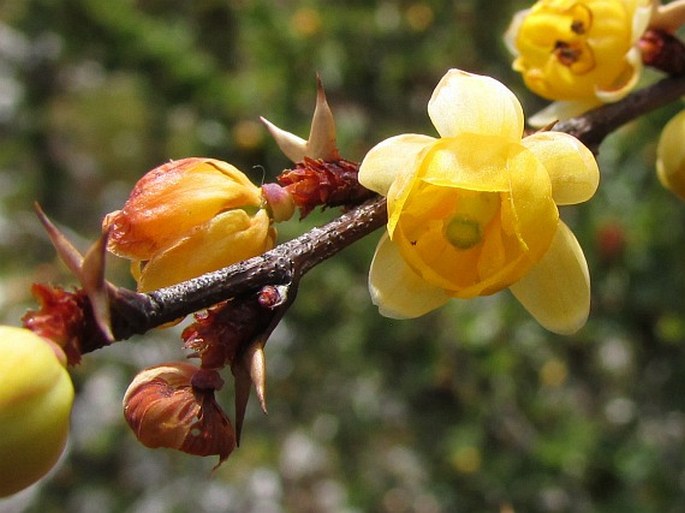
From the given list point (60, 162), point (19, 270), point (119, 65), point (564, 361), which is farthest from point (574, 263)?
point (60, 162)

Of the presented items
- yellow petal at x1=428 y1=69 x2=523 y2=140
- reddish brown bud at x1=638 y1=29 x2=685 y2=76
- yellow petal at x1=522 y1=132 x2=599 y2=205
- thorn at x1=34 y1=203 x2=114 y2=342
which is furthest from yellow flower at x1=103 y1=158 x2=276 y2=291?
reddish brown bud at x1=638 y1=29 x2=685 y2=76

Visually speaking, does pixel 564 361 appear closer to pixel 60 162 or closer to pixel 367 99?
pixel 367 99

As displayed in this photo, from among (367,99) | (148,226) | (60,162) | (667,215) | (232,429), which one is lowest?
(60,162)

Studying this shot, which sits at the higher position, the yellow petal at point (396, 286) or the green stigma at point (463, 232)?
the green stigma at point (463, 232)

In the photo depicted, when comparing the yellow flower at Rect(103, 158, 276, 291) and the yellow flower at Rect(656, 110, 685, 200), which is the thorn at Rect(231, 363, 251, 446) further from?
the yellow flower at Rect(656, 110, 685, 200)

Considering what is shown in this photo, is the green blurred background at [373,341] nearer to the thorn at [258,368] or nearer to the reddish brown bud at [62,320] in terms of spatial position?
the thorn at [258,368]

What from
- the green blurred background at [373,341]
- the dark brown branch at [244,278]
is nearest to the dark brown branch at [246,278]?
the dark brown branch at [244,278]
